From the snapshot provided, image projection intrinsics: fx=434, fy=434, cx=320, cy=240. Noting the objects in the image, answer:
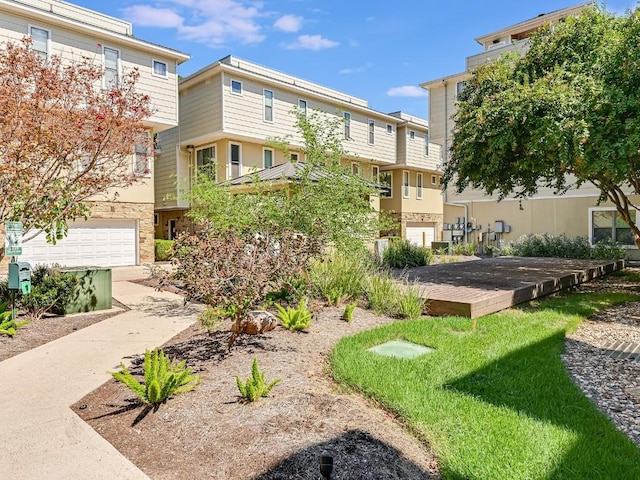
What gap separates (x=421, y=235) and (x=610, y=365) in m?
23.7

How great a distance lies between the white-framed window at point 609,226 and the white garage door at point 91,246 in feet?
61.2

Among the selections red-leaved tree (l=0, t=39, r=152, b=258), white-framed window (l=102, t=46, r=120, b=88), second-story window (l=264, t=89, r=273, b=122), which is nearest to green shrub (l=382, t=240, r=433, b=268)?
red-leaved tree (l=0, t=39, r=152, b=258)

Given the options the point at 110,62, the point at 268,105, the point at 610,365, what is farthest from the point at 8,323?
the point at 268,105

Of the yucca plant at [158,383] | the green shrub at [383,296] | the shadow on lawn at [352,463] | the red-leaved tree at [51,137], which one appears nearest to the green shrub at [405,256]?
the green shrub at [383,296]

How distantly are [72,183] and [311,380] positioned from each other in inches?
229

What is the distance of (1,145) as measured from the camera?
6.50 m

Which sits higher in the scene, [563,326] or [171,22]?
[171,22]

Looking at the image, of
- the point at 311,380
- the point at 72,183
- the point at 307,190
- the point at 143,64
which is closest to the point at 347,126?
the point at 143,64

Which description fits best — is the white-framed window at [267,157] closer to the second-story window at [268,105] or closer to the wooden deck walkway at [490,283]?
the second-story window at [268,105]

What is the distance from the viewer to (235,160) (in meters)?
19.0

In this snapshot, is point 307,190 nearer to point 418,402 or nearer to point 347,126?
point 418,402

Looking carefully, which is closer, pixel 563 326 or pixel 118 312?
pixel 563 326

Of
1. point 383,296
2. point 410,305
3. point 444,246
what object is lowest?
point 410,305

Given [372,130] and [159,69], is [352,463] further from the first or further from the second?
[372,130]
